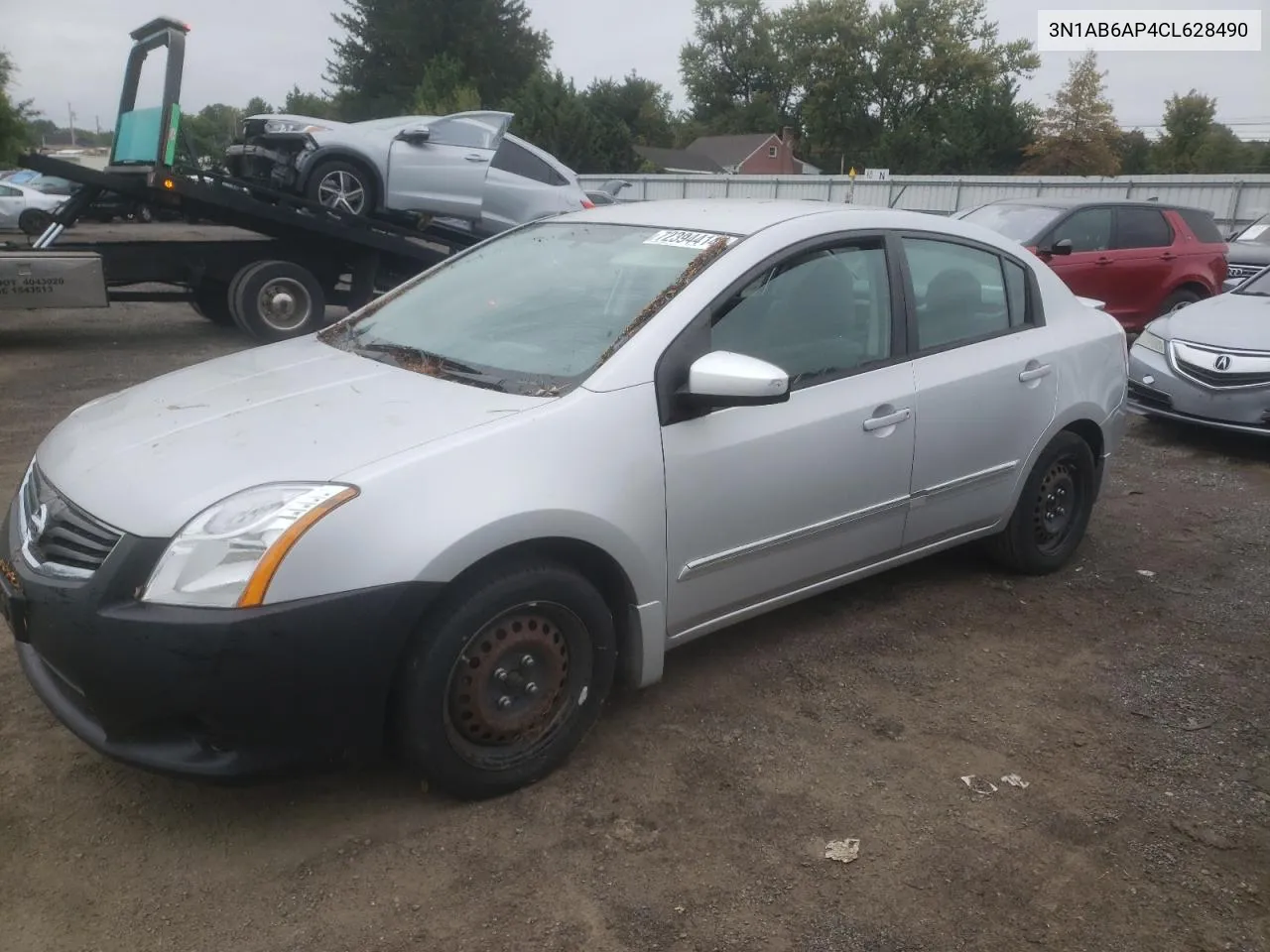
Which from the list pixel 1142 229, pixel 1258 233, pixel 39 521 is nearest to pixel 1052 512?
pixel 39 521

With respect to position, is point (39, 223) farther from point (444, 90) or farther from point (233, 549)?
point (444, 90)

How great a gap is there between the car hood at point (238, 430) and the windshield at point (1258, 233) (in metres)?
14.6

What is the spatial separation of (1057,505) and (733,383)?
93.5 inches

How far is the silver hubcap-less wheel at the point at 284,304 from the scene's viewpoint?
33.9 ft

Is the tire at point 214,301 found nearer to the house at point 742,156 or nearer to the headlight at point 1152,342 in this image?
the headlight at point 1152,342

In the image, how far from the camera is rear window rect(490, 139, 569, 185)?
11.5 meters

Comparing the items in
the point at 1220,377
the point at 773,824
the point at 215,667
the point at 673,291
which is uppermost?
the point at 673,291

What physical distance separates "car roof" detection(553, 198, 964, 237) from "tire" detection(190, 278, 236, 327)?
7341 millimetres

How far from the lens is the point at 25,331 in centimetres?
1119

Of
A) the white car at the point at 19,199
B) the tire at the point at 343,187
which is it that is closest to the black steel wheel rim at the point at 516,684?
the tire at the point at 343,187

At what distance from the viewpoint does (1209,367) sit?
7098mm

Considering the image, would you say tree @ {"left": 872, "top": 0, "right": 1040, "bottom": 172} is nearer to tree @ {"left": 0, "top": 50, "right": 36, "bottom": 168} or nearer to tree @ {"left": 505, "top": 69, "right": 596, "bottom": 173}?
tree @ {"left": 505, "top": 69, "right": 596, "bottom": 173}

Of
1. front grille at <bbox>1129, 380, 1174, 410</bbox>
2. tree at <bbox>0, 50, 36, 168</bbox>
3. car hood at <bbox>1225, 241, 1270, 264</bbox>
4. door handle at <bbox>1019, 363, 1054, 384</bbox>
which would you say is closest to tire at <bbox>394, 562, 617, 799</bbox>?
door handle at <bbox>1019, 363, 1054, 384</bbox>

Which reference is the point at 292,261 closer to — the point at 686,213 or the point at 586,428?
the point at 686,213
